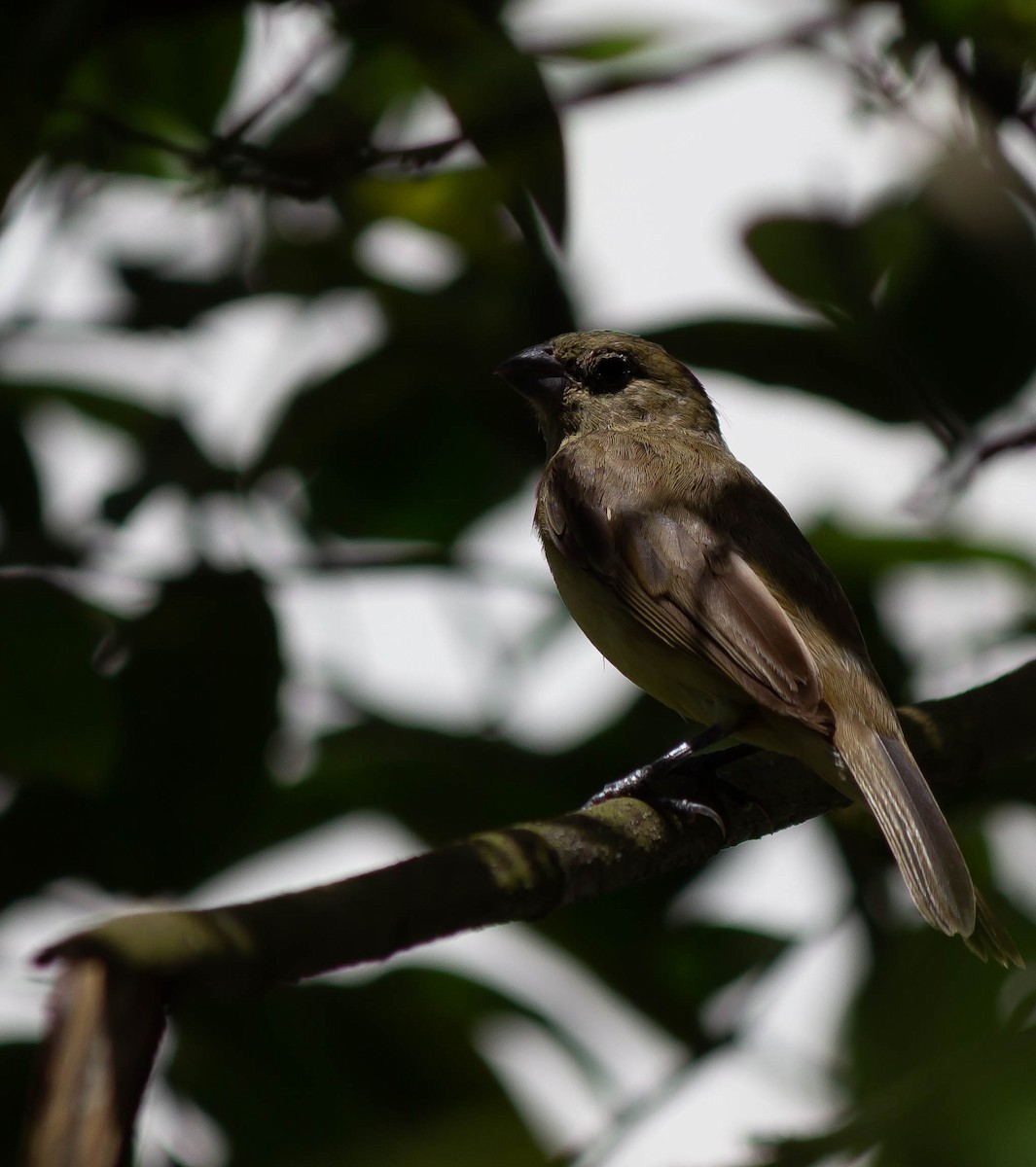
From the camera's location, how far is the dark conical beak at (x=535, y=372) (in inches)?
165

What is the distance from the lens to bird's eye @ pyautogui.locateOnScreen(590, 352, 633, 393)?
4824 millimetres

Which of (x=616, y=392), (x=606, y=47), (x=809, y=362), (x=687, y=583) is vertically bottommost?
(x=616, y=392)

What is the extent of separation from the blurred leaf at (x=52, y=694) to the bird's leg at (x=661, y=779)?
990 mm

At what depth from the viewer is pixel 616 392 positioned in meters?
4.89

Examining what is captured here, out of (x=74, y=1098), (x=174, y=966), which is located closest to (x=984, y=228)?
(x=174, y=966)

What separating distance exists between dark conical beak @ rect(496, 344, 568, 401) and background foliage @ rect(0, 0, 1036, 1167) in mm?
65

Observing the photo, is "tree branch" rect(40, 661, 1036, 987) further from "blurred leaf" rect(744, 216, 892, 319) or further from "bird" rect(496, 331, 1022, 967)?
"blurred leaf" rect(744, 216, 892, 319)

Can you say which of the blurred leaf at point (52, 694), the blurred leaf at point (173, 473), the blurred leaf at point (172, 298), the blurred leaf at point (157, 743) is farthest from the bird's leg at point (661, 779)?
the blurred leaf at point (172, 298)

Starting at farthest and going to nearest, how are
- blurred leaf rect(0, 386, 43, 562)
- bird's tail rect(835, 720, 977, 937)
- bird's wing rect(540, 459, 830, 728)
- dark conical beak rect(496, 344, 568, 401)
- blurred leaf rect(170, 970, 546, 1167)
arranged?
dark conical beak rect(496, 344, 568, 401)
blurred leaf rect(0, 386, 43, 562)
bird's wing rect(540, 459, 830, 728)
bird's tail rect(835, 720, 977, 937)
blurred leaf rect(170, 970, 546, 1167)

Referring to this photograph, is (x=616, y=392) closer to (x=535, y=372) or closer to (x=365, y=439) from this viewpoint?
(x=535, y=372)

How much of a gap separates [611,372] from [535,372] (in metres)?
0.54

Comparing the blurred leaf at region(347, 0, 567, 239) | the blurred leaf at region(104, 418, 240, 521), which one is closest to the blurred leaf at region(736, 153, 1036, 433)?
the blurred leaf at region(347, 0, 567, 239)

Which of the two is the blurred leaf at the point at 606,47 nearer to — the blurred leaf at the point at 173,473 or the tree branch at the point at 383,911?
the blurred leaf at the point at 173,473

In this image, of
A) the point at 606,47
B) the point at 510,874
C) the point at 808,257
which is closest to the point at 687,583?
the point at 808,257
